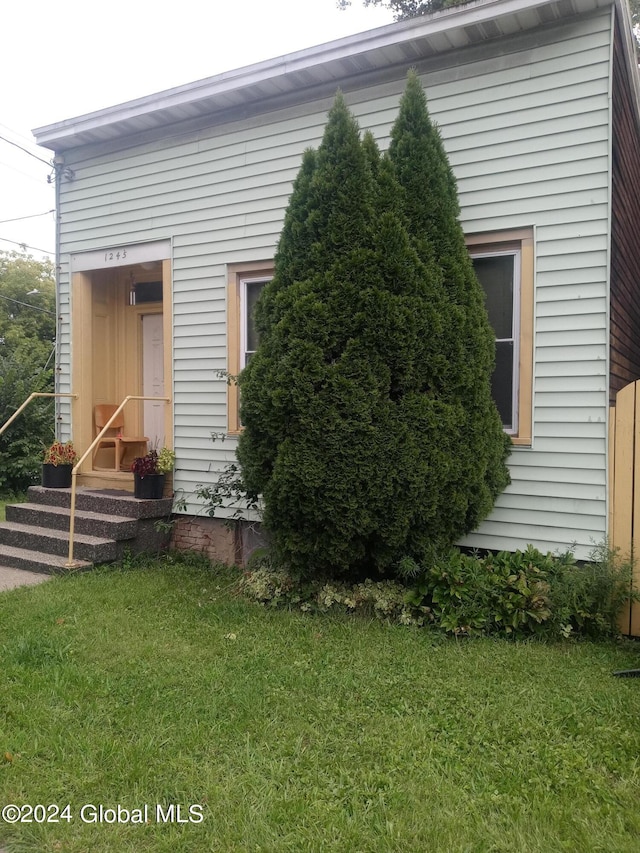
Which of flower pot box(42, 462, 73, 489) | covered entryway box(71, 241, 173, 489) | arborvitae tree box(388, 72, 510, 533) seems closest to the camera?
arborvitae tree box(388, 72, 510, 533)

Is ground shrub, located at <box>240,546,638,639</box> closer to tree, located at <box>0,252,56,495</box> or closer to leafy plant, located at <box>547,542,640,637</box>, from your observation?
leafy plant, located at <box>547,542,640,637</box>

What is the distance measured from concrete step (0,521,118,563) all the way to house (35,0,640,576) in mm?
932

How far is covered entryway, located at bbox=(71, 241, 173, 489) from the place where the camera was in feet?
25.9

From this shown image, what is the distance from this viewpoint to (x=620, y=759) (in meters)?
3.05

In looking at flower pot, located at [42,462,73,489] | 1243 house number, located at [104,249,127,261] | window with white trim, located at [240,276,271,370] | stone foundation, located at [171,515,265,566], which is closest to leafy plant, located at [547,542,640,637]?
stone foundation, located at [171,515,265,566]

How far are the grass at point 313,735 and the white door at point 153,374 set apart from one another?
358cm

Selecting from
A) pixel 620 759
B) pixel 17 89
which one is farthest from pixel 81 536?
pixel 17 89

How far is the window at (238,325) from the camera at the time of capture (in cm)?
677

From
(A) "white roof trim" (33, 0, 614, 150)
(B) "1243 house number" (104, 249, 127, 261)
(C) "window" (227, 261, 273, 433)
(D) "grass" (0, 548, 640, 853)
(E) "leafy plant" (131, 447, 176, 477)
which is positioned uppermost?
(A) "white roof trim" (33, 0, 614, 150)

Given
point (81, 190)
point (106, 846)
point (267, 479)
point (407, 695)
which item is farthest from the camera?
point (81, 190)

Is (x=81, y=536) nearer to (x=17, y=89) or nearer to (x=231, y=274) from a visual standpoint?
(x=231, y=274)

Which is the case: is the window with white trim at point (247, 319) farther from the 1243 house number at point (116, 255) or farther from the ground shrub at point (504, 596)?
the ground shrub at point (504, 596)

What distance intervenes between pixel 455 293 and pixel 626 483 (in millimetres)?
1892

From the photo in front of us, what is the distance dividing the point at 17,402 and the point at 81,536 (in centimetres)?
532
